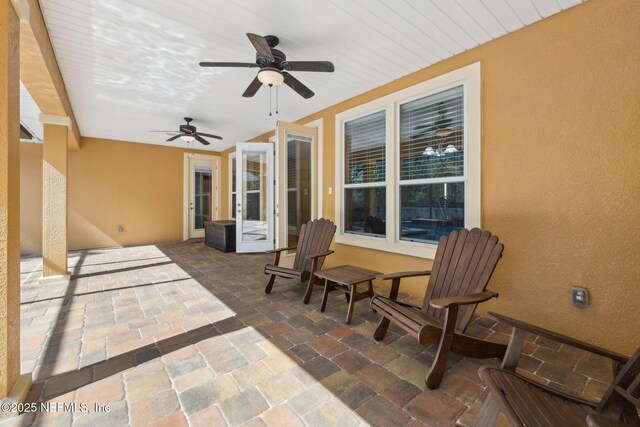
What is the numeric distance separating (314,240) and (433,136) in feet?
6.26

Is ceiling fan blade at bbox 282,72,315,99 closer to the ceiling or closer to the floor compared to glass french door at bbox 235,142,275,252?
closer to the ceiling

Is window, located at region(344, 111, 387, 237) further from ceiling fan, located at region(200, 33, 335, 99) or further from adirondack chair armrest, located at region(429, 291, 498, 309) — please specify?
adirondack chair armrest, located at region(429, 291, 498, 309)

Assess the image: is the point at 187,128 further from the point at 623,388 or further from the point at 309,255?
the point at 623,388

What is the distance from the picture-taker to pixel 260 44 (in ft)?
7.35

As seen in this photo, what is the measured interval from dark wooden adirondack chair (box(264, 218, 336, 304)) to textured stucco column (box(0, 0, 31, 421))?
2.08 m

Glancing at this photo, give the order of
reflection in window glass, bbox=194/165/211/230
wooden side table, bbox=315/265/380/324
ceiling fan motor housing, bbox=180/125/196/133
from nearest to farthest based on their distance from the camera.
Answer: wooden side table, bbox=315/265/380/324
ceiling fan motor housing, bbox=180/125/196/133
reflection in window glass, bbox=194/165/211/230

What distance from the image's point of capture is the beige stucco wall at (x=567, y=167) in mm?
2078

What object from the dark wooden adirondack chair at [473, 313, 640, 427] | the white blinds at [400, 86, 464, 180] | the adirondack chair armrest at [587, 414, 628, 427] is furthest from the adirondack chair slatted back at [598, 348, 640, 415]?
the white blinds at [400, 86, 464, 180]

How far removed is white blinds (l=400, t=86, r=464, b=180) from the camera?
10.0 ft

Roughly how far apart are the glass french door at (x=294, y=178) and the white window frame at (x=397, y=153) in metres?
0.54

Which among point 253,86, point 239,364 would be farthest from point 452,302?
point 253,86

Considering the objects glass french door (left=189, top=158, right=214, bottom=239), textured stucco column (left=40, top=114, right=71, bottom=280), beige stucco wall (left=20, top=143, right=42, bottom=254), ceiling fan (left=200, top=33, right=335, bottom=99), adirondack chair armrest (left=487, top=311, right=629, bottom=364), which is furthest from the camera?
glass french door (left=189, top=158, right=214, bottom=239)

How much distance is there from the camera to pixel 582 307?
2.26 meters

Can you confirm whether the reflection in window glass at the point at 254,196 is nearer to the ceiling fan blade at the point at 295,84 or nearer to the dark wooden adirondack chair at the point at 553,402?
the ceiling fan blade at the point at 295,84
